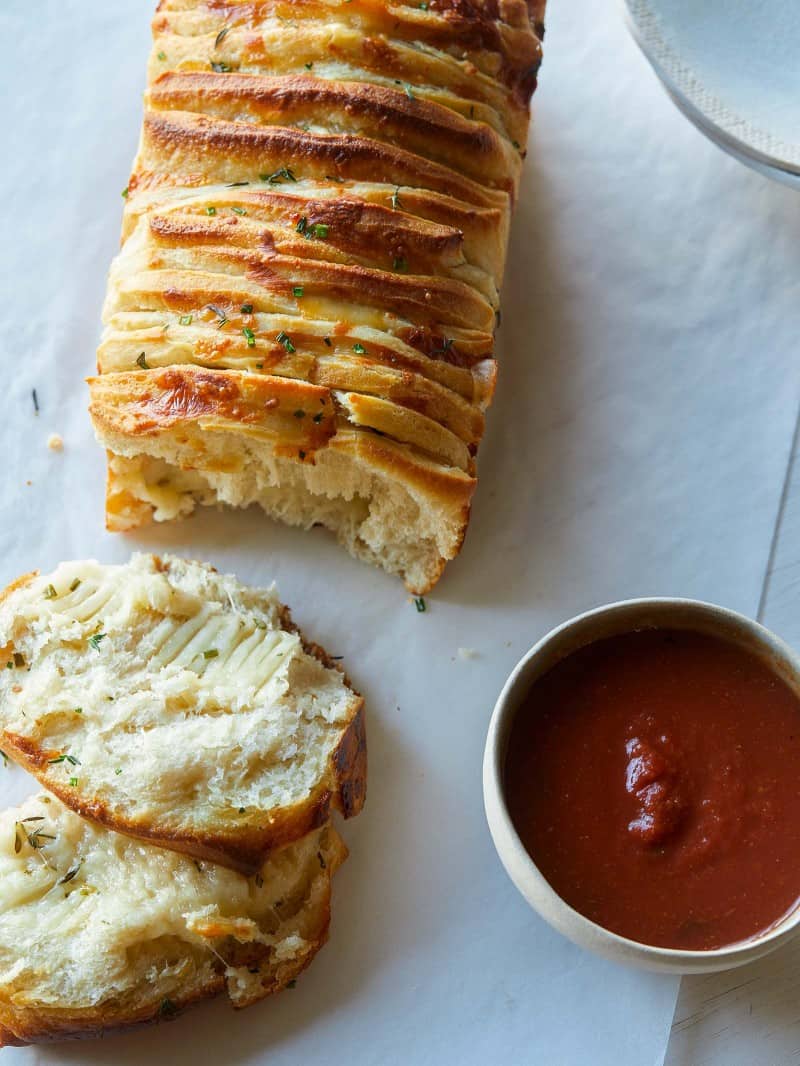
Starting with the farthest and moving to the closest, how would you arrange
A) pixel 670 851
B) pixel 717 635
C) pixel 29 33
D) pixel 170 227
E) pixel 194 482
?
1. pixel 29 33
2. pixel 194 482
3. pixel 170 227
4. pixel 717 635
5. pixel 670 851

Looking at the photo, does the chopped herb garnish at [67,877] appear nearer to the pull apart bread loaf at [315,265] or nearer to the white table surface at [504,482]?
the white table surface at [504,482]

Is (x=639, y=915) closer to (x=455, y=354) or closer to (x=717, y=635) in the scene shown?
(x=717, y=635)

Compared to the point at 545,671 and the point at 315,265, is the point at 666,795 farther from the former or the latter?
the point at 315,265

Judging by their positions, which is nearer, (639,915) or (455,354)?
(639,915)

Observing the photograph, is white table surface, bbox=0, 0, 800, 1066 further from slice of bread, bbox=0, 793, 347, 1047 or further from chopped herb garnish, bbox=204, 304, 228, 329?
chopped herb garnish, bbox=204, 304, 228, 329

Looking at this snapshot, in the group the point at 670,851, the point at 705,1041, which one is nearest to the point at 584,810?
the point at 670,851

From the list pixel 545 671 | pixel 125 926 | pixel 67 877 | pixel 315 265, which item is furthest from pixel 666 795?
pixel 315 265

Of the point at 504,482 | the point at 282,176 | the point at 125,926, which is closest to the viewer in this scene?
the point at 125,926
